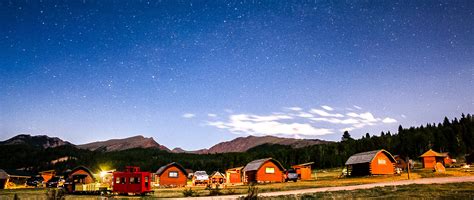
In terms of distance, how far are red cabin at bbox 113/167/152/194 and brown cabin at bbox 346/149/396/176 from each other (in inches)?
1570

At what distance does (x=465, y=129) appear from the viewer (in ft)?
497

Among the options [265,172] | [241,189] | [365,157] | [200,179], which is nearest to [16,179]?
[200,179]

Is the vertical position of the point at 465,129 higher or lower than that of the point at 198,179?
higher

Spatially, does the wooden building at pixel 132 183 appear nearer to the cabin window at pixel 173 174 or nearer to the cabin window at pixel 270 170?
the cabin window at pixel 270 170

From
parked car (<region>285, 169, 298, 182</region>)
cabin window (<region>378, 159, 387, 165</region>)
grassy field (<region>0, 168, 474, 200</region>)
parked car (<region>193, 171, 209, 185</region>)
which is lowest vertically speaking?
parked car (<region>193, 171, 209, 185</region>)

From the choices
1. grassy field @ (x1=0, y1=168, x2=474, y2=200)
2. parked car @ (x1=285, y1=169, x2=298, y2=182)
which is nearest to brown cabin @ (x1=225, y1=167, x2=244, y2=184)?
parked car @ (x1=285, y1=169, x2=298, y2=182)

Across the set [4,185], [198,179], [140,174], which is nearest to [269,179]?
[198,179]

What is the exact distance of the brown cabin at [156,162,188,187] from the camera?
7894 centimetres

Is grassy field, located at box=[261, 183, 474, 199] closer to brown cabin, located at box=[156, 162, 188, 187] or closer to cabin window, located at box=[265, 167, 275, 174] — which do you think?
cabin window, located at box=[265, 167, 275, 174]

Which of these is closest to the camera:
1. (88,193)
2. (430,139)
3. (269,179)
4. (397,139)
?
(88,193)

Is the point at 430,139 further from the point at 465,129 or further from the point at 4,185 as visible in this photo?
the point at 4,185

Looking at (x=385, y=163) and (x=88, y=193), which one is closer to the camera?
(x=88, y=193)

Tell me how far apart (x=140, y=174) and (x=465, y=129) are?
153 m

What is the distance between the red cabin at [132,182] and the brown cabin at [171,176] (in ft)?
130
